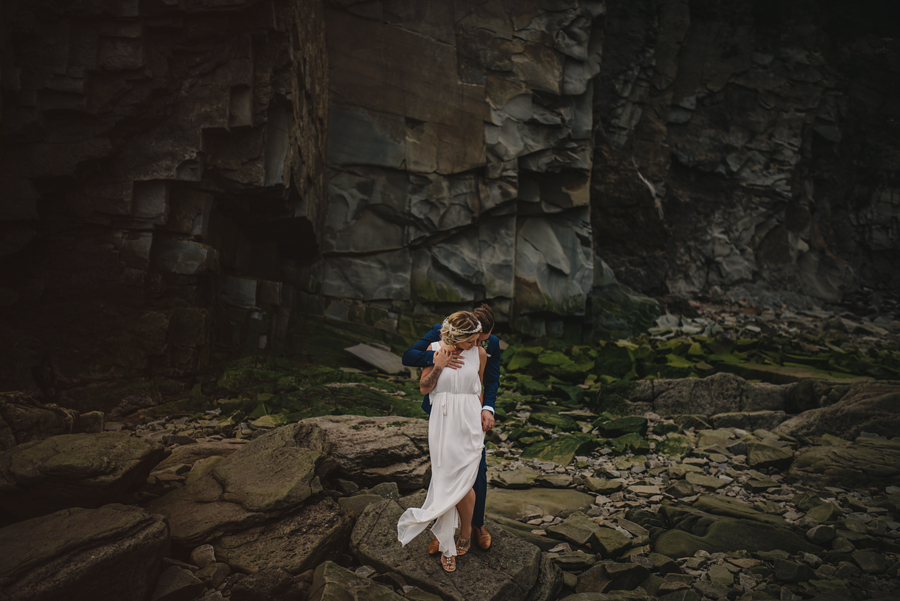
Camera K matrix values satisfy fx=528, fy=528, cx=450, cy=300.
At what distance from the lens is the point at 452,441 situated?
9.97 feet

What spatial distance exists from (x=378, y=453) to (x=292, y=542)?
124cm

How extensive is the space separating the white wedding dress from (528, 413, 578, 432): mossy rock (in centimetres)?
368

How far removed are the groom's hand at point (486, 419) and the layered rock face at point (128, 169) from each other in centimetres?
469

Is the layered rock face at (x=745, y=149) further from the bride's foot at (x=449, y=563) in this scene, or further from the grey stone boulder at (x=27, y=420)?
the grey stone boulder at (x=27, y=420)

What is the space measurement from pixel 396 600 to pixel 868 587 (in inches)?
114

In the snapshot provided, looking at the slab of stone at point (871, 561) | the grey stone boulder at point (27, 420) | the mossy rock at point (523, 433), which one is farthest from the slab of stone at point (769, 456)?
the grey stone boulder at point (27, 420)

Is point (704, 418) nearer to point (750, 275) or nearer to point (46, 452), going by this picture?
point (46, 452)

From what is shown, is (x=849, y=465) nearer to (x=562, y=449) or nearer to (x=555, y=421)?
(x=562, y=449)

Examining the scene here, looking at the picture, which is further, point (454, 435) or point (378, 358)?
point (378, 358)

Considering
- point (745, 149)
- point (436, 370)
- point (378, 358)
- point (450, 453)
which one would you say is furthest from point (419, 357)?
point (745, 149)

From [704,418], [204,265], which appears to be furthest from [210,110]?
[704,418]

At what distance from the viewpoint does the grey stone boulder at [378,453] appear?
4.25 m

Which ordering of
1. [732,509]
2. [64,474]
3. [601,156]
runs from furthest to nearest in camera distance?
[601,156] < [732,509] < [64,474]

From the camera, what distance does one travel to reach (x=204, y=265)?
6641 mm
